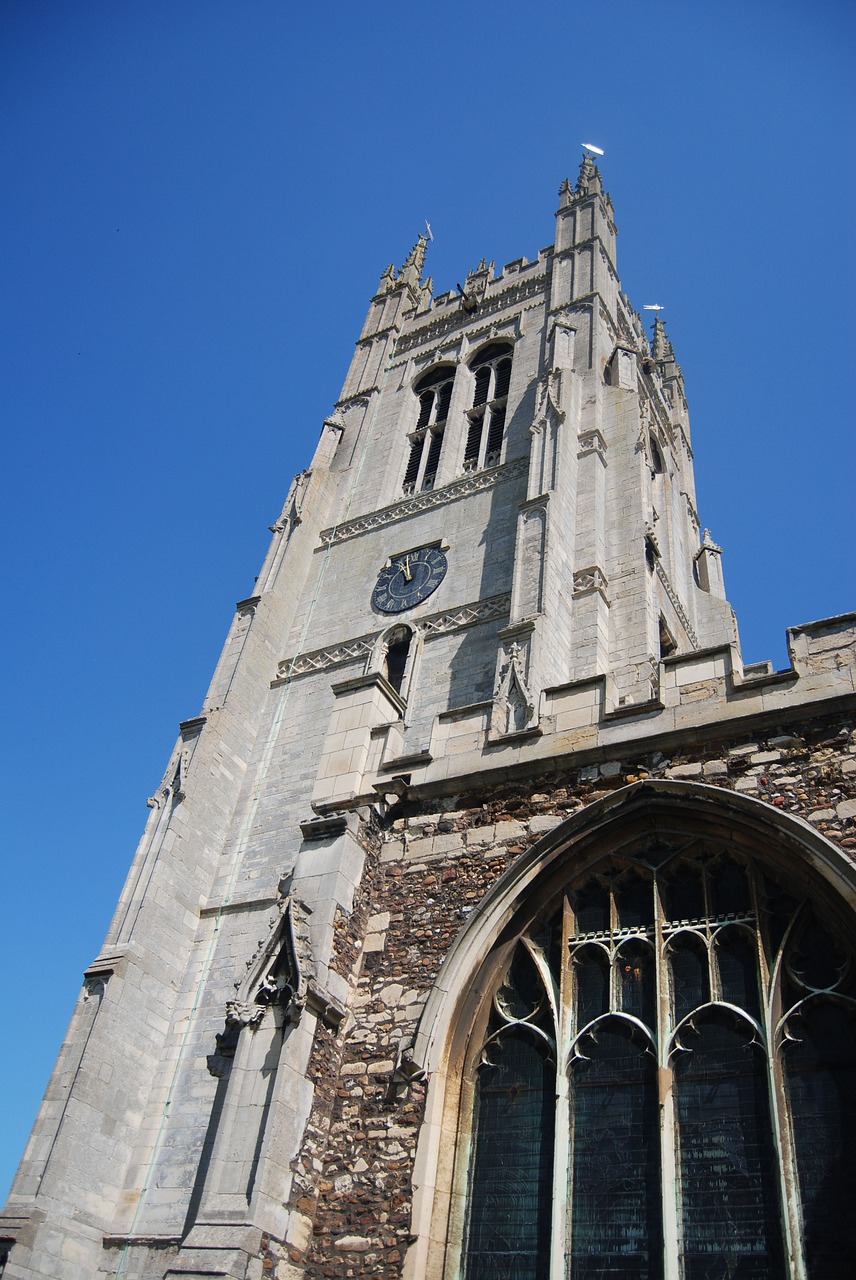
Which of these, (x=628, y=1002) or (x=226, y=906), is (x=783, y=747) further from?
(x=226, y=906)

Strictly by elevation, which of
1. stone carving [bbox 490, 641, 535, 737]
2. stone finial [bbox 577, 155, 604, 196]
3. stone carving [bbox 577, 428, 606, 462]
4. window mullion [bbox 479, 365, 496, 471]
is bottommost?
stone carving [bbox 490, 641, 535, 737]

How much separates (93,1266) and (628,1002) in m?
9.48

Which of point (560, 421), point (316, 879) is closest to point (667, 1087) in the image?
point (316, 879)

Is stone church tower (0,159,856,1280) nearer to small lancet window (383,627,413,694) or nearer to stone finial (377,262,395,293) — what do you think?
small lancet window (383,627,413,694)

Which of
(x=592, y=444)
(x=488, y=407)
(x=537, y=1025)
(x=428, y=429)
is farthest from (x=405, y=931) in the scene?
(x=428, y=429)

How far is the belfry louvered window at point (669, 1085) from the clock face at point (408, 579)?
1349cm

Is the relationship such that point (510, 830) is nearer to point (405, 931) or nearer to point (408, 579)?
A: point (405, 931)

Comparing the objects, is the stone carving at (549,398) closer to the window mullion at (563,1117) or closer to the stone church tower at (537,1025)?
the stone church tower at (537,1025)

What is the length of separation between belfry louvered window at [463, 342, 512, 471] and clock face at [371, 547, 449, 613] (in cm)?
324

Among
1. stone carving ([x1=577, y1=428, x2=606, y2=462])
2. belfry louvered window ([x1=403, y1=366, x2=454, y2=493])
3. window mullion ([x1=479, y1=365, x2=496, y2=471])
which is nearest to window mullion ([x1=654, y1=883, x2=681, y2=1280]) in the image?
stone carving ([x1=577, y1=428, x2=606, y2=462])

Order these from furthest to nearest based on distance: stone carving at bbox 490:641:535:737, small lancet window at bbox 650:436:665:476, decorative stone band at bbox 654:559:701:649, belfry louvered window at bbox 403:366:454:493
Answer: small lancet window at bbox 650:436:665:476 → belfry louvered window at bbox 403:366:454:493 → decorative stone band at bbox 654:559:701:649 → stone carving at bbox 490:641:535:737

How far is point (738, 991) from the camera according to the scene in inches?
291

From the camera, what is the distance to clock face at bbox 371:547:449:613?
2148 cm

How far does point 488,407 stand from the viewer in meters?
26.5
